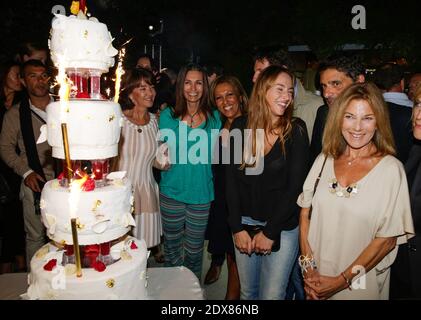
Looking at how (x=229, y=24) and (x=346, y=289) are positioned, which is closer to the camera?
(x=346, y=289)

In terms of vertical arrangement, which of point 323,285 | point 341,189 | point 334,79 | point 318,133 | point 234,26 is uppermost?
point 234,26

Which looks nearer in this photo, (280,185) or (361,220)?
(361,220)

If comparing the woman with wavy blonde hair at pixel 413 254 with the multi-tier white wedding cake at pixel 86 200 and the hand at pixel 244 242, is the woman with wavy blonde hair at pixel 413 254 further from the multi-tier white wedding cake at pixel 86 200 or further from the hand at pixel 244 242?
the multi-tier white wedding cake at pixel 86 200

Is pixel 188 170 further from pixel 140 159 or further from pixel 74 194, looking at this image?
pixel 74 194

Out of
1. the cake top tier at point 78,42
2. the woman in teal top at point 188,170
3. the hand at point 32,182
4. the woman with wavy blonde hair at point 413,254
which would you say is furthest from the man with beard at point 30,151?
the woman with wavy blonde hair at point 413,254

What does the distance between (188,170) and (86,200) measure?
168 cm

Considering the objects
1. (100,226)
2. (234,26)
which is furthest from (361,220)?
(234,26)

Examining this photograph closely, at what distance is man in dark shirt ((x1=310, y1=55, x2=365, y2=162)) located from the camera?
11.1 feet

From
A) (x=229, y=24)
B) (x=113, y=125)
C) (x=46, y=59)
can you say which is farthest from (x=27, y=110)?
(x=229, y=24)

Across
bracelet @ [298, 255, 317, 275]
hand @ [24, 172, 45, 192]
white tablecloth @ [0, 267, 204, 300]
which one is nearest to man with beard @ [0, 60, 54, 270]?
hand @ [24, 172, 45, 192]

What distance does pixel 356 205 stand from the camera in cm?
240

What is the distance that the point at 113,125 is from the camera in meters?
2.36
